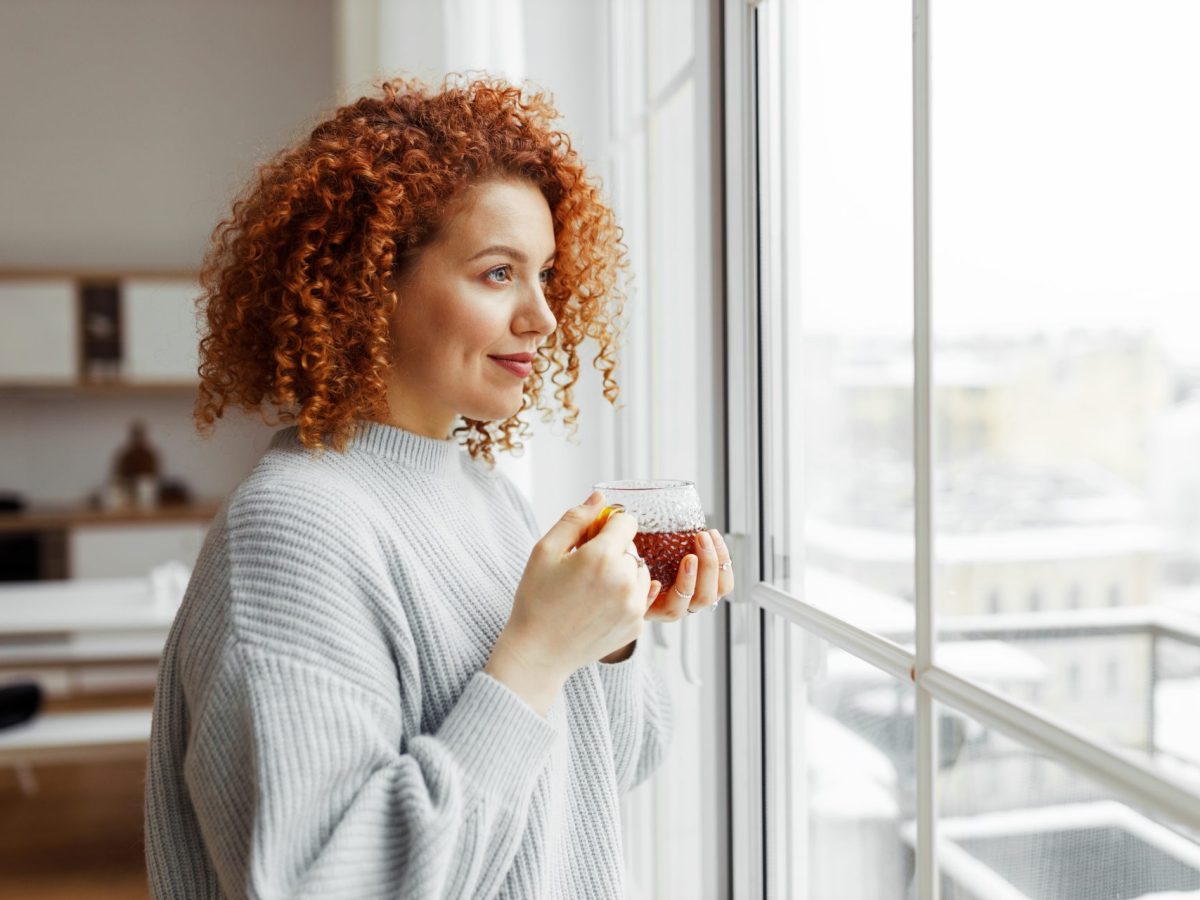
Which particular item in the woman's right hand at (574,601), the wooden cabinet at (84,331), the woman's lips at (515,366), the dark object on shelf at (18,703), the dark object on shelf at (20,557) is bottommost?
the dark object on shelf at (18,703)

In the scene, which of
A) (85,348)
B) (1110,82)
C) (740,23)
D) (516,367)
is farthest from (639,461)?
(85,348)

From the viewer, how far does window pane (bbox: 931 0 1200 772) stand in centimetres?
80

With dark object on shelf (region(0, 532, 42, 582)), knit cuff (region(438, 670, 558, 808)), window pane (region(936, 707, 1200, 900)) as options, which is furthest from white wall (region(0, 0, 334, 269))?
window pane (region(936, 707, 1200, 900))

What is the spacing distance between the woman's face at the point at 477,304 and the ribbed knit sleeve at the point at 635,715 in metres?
0.34

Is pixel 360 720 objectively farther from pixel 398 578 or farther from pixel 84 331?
pixel 84 331

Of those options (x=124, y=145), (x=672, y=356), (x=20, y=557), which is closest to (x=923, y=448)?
(x=672, y=356)

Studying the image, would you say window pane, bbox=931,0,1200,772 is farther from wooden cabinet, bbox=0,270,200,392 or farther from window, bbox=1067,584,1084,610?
wooden cabinet, bbox=0,270,200,392

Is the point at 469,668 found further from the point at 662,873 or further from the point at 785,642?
the point at 662,873

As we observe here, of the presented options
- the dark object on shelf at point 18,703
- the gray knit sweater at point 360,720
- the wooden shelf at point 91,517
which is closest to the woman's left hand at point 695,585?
the gray knit sweater at point 360,720

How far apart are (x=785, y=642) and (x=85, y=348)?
191 inches

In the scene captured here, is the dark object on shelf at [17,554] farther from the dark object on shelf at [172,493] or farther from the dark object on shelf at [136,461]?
the dark object on shelf at [172,493]

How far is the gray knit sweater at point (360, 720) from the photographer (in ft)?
2.83

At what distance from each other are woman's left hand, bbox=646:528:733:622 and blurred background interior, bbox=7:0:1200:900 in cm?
19

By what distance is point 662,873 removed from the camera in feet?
6.95
